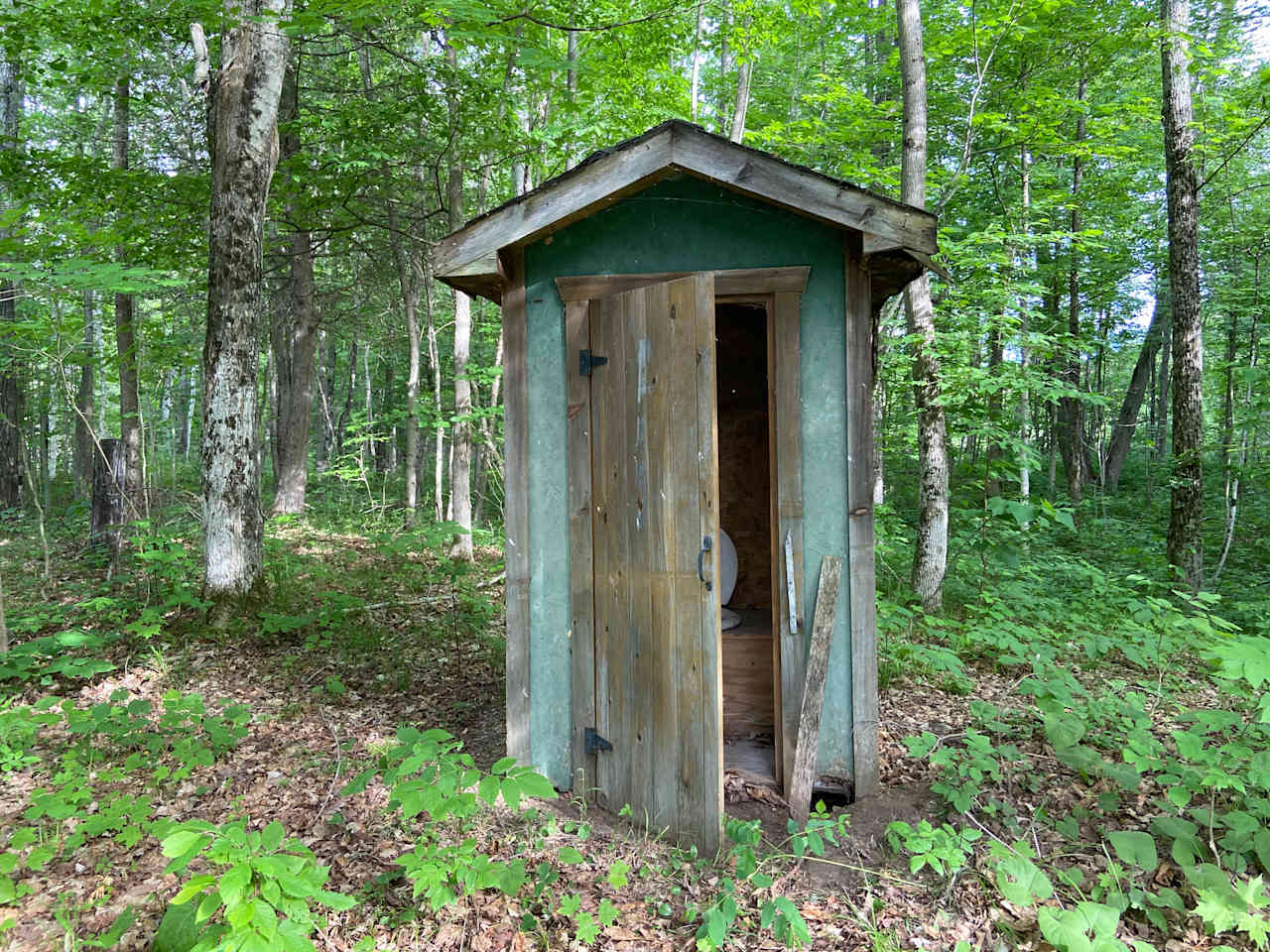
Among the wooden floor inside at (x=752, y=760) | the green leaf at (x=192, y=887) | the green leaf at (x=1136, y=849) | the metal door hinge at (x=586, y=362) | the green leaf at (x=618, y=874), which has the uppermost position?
the metal door hinge at (x=586, y=362)

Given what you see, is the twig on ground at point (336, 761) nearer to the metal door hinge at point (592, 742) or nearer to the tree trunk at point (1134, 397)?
the metal door hinge at point (592, 742)

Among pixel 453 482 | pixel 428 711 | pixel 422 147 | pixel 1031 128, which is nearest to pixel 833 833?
pixel 428 711

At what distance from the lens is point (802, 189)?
3.16 meters

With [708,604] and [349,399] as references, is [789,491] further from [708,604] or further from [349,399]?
[349,399]

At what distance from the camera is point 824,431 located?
3398 millimetres

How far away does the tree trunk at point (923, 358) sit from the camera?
20.5ft

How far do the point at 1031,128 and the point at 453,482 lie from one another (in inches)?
321

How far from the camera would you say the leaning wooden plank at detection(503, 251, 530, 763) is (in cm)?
353

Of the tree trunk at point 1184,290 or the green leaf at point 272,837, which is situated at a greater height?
the tree trunk at point 1184,290

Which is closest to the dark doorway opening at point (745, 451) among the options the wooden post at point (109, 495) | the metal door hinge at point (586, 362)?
the metal door hinge at point (586, 362)

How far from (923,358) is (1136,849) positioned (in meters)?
4.55

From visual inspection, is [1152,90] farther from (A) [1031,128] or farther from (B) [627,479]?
(B) [627,479]

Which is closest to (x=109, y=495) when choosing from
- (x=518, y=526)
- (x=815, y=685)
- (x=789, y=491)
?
(x=518, y=526)

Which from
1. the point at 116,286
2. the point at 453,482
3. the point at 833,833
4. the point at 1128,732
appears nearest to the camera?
the point at 833,833
